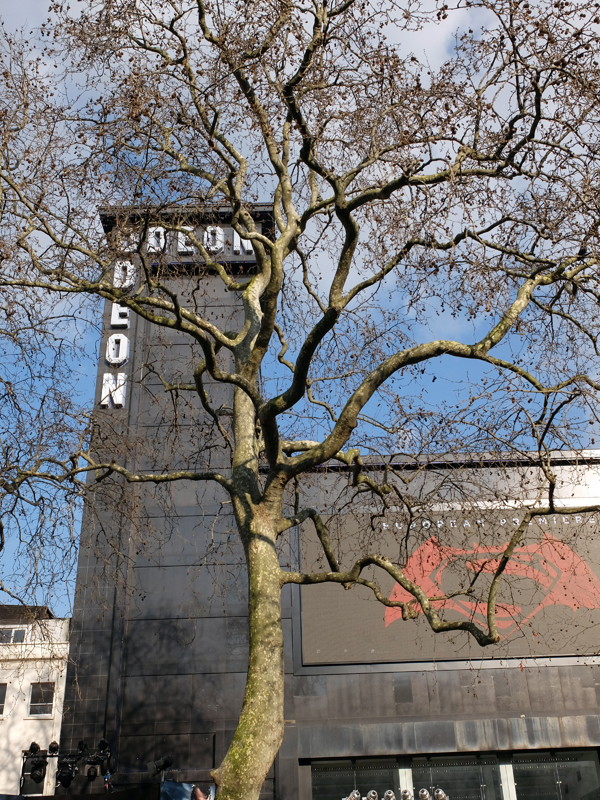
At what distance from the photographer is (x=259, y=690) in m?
6.77

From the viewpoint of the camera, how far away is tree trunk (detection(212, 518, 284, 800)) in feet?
20.8

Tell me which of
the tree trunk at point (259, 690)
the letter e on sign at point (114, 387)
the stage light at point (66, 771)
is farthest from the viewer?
the letter e on sign at point (114, 387)

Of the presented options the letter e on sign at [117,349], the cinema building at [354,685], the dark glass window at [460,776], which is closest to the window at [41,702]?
the cinema building at [354,685]

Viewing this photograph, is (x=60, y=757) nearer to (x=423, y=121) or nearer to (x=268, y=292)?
(x=268, y=292)

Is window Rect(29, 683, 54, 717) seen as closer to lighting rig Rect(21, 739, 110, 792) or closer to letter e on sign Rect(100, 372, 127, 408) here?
lighting rig Rect(21, 739, 110, 792)

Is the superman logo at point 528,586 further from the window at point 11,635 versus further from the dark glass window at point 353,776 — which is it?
the window at point 11,635

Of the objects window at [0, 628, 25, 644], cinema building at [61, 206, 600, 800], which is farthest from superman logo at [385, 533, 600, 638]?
window at [0, 628, 25, 644]

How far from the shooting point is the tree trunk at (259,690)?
634 centimetres

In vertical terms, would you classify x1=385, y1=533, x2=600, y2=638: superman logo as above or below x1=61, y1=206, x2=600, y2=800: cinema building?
above

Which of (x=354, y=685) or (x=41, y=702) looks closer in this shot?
(x=354, y=685)

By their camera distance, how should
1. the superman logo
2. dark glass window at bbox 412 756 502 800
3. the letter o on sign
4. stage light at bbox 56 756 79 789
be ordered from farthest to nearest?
1. the superman logo
2. dark glass window at bbox 412 756 502 800
3. stage light at bbox 56 756 79 789
4. the letter o on sign

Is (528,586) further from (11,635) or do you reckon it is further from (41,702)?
(11,635)

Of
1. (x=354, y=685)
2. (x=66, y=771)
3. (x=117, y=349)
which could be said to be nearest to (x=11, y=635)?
(x=66, y=771)

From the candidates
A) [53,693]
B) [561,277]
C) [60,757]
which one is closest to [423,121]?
[561,277]
